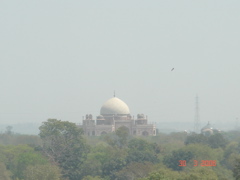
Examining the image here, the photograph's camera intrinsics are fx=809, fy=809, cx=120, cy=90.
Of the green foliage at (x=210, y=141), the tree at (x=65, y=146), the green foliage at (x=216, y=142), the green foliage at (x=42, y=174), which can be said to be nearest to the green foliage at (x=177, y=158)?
the tree at (x=65, y=146)

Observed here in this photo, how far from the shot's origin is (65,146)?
7306 cm

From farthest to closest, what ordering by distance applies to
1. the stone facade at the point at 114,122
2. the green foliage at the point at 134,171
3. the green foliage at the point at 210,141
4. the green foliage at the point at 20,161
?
the stone facade at the point at 114,122, the green foliage at the point at 210,141, the green foliage at the point at 20,161, the green foliage at the point at 134,171

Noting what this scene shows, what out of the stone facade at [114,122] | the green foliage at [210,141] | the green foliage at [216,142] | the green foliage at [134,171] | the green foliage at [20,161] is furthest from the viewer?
the stone facade at [114,122]

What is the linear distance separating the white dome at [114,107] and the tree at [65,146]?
49064mm

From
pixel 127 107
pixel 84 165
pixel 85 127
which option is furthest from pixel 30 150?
pixel 127 107

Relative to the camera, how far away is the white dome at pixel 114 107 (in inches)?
5030

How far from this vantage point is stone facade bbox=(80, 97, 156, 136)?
12269 centimetres

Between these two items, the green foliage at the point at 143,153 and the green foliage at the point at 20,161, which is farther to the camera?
the green foliage at the point at 143,153

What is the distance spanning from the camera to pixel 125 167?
63.6 m

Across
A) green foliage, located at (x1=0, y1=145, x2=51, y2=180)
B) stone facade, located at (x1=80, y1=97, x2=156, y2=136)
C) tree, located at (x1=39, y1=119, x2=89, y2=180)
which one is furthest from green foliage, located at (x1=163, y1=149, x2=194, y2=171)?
stone facade, located at (x1=80, y1=97, x2=156, y2=136)

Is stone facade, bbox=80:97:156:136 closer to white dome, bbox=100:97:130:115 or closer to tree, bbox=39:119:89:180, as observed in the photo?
white dome, bbox=100:97:130:115

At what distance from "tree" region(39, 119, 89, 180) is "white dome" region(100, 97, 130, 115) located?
49.1 m
